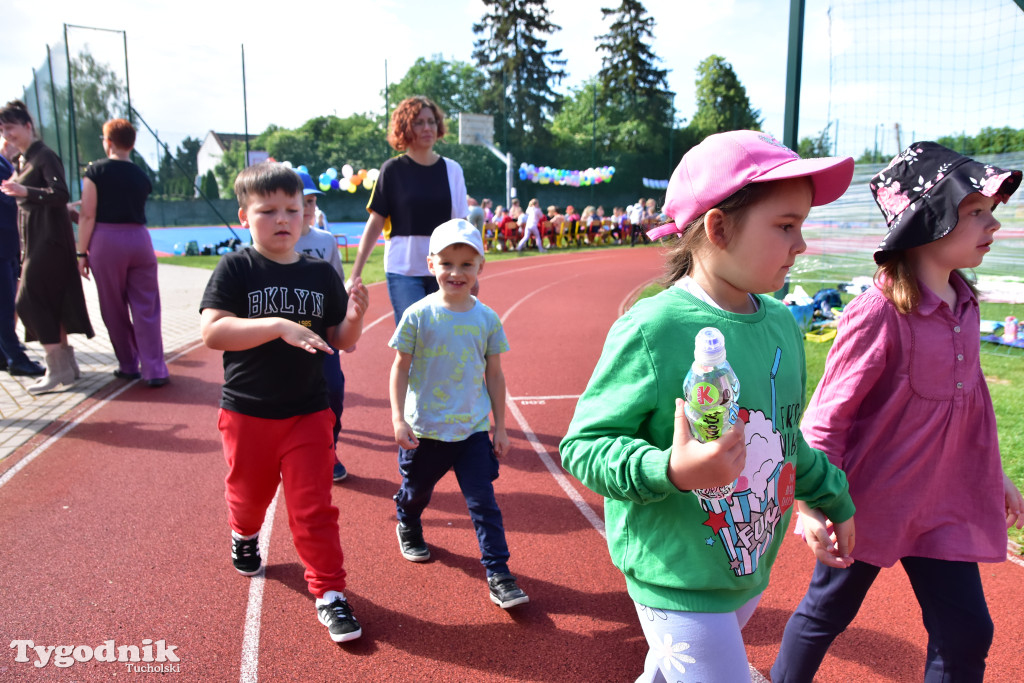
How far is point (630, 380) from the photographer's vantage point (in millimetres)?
1608

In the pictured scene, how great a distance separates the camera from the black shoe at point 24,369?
7176 mm

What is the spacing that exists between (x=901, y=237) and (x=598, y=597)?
6.99 ft

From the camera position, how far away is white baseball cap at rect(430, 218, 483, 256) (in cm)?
333

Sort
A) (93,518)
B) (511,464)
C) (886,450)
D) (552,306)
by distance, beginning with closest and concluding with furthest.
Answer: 1. (886,450)
2. (93,518)
3. (511,464)
4. (552,306)

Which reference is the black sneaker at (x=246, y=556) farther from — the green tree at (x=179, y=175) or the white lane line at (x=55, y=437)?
the green tree at (x=179, y=175)

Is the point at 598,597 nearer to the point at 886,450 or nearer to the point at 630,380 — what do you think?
the point at 886,450

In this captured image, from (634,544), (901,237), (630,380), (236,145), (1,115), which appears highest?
(236,145)

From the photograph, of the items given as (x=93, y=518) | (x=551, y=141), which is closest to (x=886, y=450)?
(x=93, y=518)

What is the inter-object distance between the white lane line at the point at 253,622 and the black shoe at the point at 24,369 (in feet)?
15.7

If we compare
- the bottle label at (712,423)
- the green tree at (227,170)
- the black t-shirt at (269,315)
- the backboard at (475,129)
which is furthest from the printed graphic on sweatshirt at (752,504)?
the green tree at (227,170)

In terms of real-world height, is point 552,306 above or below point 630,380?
below

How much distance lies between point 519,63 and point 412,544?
5904 centimetres

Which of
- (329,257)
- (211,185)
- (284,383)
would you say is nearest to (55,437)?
(329,257)

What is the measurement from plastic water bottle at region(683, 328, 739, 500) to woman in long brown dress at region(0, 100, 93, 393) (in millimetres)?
6812
